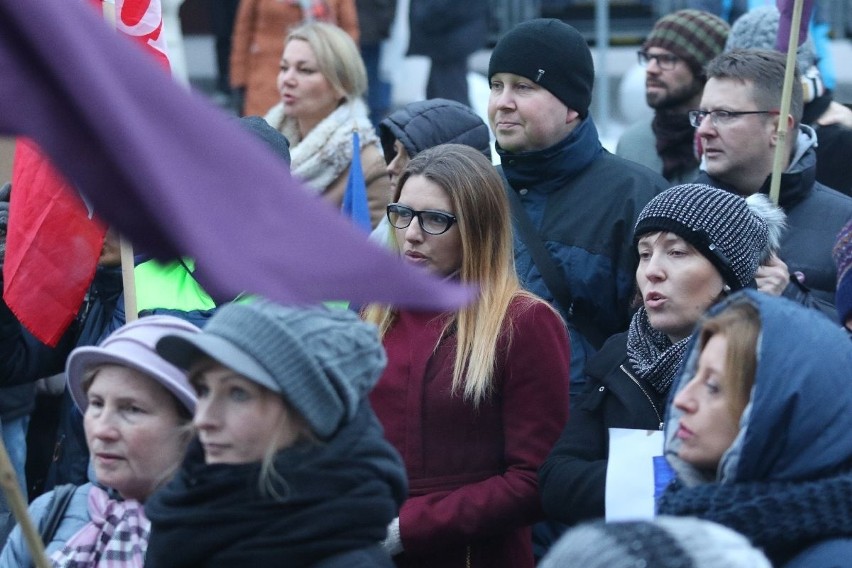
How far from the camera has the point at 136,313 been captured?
386 cm

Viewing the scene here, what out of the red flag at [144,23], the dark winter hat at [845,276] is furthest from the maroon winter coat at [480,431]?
the red flag at [144,23]

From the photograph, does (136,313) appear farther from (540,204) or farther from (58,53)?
(58,53)

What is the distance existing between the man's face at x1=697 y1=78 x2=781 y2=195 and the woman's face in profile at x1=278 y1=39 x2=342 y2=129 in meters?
1.99

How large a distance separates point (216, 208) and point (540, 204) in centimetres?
310

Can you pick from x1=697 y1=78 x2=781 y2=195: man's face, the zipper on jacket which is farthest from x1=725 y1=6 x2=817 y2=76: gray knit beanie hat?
the zipper on jacket

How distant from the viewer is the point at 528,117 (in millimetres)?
4816

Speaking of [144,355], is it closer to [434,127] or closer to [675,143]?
[434,127]

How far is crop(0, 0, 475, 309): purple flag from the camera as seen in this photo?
1.64 m

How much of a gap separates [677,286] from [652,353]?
0.17 meters

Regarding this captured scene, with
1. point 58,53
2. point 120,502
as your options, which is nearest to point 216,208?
point 58,53

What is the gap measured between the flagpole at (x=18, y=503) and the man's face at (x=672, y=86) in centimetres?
402

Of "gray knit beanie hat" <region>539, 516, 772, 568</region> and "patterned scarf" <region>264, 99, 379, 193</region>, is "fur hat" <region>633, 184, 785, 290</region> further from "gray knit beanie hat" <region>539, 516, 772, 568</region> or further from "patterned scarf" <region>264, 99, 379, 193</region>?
"patterned scarf" <region>264, 99, 379, 193</region>

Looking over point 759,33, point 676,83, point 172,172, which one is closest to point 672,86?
point 676,83

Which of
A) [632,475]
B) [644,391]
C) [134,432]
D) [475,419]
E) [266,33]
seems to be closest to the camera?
[134,432]
